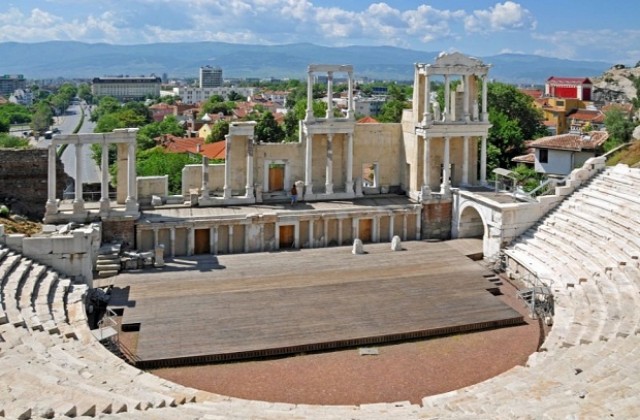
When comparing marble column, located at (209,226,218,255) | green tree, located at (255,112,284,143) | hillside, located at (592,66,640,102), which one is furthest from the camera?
hillside, located at (592,66,640,102)

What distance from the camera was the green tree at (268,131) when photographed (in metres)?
62.7

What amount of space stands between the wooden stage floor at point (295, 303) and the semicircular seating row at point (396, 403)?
1.91 metres

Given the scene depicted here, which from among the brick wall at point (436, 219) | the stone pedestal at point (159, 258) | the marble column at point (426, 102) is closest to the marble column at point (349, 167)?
the marble column at point (426, 102)

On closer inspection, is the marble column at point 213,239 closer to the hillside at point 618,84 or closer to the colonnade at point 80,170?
the colonnade at point 80,170

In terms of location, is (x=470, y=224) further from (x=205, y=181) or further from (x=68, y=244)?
(x=68, y=244)

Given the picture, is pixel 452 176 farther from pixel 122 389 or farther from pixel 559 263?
pixel 122 389

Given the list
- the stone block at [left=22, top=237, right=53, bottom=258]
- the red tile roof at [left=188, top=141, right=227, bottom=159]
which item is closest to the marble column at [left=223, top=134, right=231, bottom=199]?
the stone block at [left=22, top=237, right=53, bottom=258]

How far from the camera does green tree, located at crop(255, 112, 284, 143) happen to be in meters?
62.7

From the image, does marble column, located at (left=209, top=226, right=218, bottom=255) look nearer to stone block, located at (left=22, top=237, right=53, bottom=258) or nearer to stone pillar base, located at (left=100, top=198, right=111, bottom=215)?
stone pillar base, located at (left=100, top=198, right=111, bottom=215)

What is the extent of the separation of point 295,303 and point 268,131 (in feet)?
147

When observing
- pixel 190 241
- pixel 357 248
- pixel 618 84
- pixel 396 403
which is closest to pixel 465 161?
pixel 357 248

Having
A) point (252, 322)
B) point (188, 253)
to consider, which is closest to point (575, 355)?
point (252, 322)

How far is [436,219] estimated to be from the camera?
29.2 m

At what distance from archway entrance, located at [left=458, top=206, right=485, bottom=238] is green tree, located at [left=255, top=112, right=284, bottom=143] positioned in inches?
1416
